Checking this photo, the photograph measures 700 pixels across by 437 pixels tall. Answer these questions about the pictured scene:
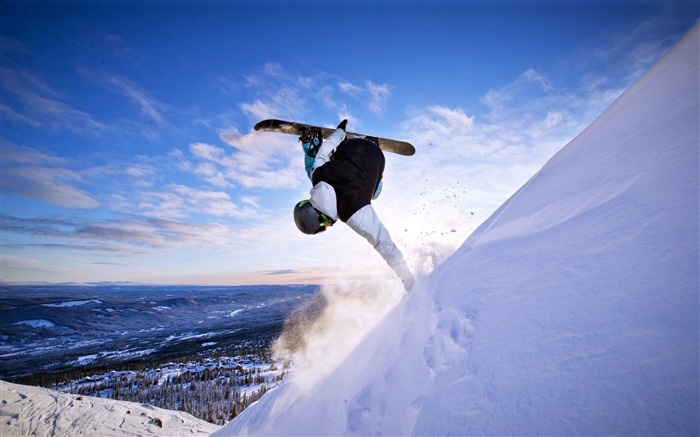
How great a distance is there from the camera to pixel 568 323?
1.39 m

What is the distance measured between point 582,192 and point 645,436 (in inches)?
85.1

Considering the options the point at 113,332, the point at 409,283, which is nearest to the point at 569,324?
the point at 409,283

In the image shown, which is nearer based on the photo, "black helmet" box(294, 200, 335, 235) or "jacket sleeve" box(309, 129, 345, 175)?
"black helmet" box(294, 200, 335, 235)

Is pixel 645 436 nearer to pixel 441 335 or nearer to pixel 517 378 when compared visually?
pixel 517 378

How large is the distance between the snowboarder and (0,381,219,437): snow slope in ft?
31.4

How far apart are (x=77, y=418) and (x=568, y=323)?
1338cm

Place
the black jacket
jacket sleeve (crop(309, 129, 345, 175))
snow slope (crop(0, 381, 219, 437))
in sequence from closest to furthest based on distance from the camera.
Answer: the black jacket, jacket sleeve (crop(309, 129, 345, 175)), snow slope (crop(0, 381, 219, 437))

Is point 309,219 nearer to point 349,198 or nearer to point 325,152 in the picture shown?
point 349,198

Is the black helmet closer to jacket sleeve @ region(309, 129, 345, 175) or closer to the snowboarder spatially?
the snowboarder

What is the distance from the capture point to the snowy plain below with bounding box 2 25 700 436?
3.45ft

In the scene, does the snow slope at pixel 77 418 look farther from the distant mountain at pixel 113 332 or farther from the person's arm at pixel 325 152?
the distant mountain at pixel 113 332

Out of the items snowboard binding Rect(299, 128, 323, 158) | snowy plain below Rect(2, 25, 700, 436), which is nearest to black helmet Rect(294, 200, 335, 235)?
snowboard binding Rect(299, 128, 323, 158)

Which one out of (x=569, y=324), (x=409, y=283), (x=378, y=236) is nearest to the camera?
(x=569, y=324)

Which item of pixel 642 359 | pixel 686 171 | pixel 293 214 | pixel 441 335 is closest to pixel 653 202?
pixel 686 171
